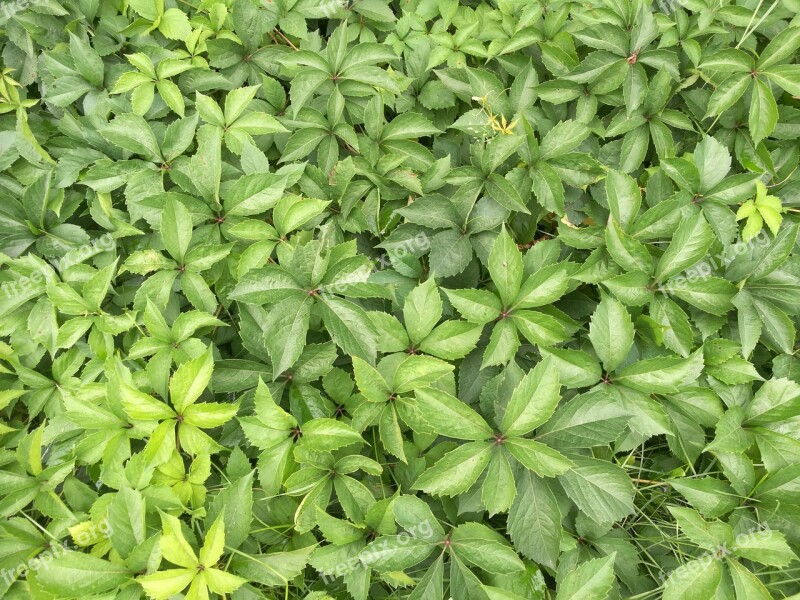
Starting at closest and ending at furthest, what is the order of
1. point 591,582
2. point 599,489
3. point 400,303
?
point 591,582 → point 599,489 → point 400,303

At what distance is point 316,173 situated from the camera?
175cm

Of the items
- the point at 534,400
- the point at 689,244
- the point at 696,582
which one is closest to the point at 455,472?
the point at 534,400

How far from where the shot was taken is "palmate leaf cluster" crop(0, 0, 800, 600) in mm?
1362

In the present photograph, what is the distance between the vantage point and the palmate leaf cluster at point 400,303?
4.47 feet

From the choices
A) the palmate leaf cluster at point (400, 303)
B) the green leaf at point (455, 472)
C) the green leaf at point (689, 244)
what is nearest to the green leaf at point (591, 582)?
the palmate leaf cluster at point (400, 303)

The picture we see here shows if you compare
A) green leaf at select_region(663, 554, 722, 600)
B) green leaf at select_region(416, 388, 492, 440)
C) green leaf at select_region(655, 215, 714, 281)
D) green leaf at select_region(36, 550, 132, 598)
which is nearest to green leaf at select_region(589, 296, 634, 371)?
green leaf at select_region(655, 215, 714, 281)

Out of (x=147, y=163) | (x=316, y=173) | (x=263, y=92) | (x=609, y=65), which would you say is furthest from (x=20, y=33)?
(x=609, y=65)

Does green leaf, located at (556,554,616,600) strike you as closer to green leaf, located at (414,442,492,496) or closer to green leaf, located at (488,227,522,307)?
green leaf, located at (414,442,492,496)

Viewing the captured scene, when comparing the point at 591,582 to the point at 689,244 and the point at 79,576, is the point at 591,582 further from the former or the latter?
the point at 79,576

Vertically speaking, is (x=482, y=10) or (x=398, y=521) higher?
(x=482, y=10)

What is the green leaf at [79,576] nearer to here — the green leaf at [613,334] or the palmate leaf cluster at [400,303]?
the palmate leaf cluster at [400,303]

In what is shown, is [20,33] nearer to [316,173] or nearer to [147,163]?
[147,163]

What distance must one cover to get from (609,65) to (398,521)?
1585 millimetres

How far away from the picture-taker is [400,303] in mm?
1635
